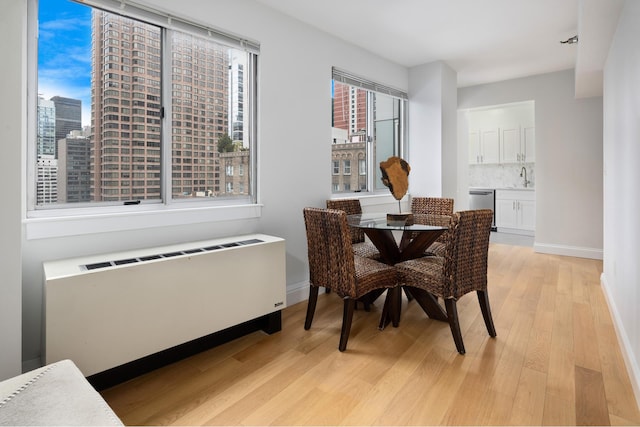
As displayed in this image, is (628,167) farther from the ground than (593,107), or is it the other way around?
(593,107)

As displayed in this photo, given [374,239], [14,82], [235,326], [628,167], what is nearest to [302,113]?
[374,239]

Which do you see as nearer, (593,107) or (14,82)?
(14,82)

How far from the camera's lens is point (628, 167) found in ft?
6.88

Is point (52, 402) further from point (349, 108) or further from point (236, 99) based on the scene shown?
point (349, 108)

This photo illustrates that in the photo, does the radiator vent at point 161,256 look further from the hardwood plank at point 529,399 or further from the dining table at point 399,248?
the hardwood plank at point 529,399

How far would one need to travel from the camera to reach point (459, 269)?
2.19 metres

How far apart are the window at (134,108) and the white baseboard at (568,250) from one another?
4.40 metres

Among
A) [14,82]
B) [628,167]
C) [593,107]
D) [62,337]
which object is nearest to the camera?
[14,82]

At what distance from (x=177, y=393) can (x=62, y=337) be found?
61 cm

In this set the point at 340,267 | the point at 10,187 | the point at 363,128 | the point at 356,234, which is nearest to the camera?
the point at 10,187

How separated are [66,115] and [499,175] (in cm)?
721

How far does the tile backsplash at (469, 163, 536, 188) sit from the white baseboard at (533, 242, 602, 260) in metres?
2.05

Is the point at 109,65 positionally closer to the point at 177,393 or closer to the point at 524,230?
the point at 177,393

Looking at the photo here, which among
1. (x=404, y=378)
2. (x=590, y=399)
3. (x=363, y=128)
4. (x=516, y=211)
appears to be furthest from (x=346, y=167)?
(x=516, y=211)
